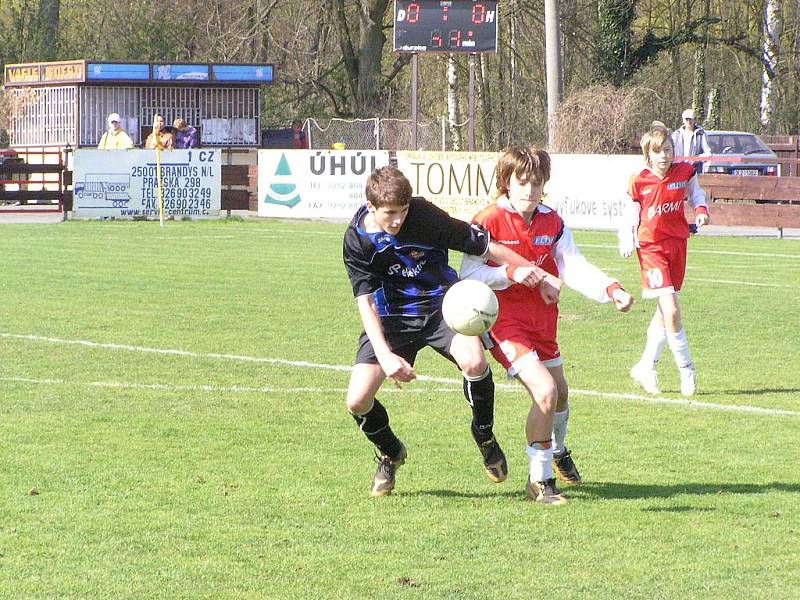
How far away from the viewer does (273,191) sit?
93.7 feet

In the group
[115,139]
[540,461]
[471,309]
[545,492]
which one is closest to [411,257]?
[471,309]

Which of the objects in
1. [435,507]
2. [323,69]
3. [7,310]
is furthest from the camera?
[323,69]

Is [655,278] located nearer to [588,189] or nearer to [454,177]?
[588,189]

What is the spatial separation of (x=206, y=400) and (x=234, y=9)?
33965 millimetres

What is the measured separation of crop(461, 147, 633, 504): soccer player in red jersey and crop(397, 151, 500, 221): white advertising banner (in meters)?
19.0

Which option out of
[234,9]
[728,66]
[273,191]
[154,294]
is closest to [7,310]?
[154,294]

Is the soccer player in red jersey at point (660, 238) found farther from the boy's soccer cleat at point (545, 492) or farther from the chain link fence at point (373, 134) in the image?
the chain link fence at point (373, 134)

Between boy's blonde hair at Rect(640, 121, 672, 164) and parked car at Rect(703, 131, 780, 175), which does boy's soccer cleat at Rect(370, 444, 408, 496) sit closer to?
boy's blonde hair at Rect(640, 121, 672, 164)

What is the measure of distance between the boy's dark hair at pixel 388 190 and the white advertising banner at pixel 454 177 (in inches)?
765

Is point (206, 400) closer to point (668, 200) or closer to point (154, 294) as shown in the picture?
point (668, 200)


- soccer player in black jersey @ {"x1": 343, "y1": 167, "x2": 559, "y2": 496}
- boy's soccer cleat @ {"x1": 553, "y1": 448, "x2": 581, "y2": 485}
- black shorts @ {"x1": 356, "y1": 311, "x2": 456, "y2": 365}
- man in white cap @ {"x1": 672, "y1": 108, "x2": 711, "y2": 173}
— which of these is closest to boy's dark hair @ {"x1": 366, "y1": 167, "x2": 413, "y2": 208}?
soccer player in black jersey @ {"x1": 343, "y1": 167, "x2": 559, "y2": 496}

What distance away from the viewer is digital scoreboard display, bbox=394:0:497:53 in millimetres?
31453

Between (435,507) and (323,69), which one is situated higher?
(323,69)

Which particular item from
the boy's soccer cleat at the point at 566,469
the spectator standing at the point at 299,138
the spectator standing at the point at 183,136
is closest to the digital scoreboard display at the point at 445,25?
the spectator standing at the point at 183,136
